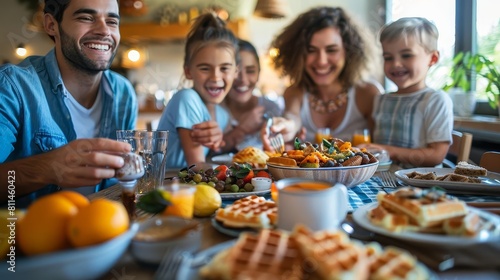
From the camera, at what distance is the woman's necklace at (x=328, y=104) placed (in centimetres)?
246

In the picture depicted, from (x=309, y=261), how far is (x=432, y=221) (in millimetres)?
315

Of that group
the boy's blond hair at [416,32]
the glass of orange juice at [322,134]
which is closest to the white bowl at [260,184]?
the glass of orange juice at [322,134]

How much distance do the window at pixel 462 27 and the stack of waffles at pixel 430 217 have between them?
2293mm

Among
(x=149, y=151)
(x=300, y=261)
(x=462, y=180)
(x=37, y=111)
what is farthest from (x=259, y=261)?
(x=37, y=111)

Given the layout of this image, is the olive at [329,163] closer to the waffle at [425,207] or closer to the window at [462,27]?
the waffle at [425,207]

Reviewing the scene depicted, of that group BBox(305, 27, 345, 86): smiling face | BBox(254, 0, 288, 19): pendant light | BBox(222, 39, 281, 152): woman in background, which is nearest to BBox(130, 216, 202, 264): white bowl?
BBox(222, 39, 281, 152): woman in background

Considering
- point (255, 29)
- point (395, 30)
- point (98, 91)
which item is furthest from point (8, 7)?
point (395, 30)

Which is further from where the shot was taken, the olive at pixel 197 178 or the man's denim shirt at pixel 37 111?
the man's denim shirt at pixel 37 111

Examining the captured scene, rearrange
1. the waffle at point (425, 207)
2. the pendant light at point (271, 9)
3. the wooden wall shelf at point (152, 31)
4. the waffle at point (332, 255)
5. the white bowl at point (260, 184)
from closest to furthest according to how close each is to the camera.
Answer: the waffle at point (332, 255)
the waffle at point (425, 207)
the white bowl at point (260, 184)
the pendant light at point (271, 9)
the wooden wall shelf at point (152, 31)

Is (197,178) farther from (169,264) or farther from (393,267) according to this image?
(393,267)

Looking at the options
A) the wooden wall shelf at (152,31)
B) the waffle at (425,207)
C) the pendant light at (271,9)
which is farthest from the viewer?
the wooden wall shelf at (152,31)

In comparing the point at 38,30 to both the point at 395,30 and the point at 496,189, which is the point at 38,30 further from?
the point at 496,189

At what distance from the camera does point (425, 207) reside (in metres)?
0.74

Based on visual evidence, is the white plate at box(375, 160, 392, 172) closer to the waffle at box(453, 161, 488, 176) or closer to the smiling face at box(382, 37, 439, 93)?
the waffle at box(453, 161, 488, 176)
